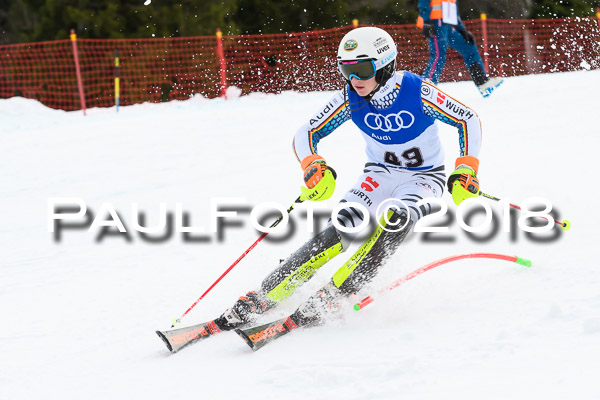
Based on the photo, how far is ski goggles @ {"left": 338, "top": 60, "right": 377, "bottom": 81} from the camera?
3603 mm

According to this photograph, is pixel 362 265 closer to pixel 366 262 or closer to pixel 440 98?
pixel 366 262

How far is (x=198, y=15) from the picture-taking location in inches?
591

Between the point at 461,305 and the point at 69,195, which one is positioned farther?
the point at 69,195

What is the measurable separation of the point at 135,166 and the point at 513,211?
4540 mm

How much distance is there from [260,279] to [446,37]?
18.4 ft

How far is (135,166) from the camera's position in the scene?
26.0 ft

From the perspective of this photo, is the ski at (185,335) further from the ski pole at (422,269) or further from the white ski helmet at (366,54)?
the white ski helmet at (366,54)

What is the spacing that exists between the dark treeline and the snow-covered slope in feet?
19.5

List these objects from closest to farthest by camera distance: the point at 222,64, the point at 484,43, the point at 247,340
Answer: the point at 247,340, the point at 222,64, the point at 484,43

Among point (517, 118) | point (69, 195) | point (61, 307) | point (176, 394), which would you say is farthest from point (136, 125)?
point (176, 394)

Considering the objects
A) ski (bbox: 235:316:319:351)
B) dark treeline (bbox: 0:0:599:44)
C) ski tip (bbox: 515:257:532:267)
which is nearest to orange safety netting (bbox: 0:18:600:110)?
dark treeline (bbox: 0:0:599:44)

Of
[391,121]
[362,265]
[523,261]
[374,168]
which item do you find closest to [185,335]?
[362,265]

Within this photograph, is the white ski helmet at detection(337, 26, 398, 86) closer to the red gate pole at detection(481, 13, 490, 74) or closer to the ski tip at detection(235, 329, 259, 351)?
the ski tip at detection(235, 329, 259, 351)

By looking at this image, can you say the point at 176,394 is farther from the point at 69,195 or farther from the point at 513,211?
the point at 69,195
